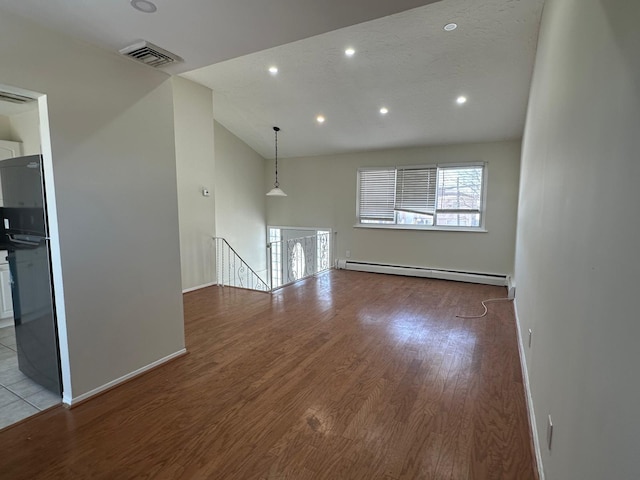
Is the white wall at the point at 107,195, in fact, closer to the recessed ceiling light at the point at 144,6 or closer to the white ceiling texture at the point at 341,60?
the white ceiling texture at the point at 341,60

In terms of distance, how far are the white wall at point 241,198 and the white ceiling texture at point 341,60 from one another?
0.39 metres

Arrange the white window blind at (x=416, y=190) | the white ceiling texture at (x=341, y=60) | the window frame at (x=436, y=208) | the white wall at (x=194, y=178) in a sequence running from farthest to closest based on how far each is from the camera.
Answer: the white window blind at (x=416, y=190)
the window frame at (x=436, y=208)
the white wall at (x=194, y=178)
the white ceiling texture at (x=341, y=60)

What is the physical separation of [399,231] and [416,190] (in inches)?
35.5

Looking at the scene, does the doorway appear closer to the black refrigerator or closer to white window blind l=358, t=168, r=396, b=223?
the black refrigerator

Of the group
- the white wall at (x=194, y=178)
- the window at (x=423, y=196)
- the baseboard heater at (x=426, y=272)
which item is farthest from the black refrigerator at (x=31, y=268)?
the window at (x=423, y=196)

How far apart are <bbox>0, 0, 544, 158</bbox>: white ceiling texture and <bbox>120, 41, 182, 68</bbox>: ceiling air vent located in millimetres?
52

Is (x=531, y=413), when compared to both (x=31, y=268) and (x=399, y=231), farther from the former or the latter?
(x=399, y=231)

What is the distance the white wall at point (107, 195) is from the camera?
2086 mm

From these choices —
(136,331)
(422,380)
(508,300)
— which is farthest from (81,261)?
(508,300)

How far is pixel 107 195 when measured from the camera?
239cm

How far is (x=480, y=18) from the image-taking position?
3.14 metres

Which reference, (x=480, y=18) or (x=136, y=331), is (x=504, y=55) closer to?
(x=480, y=18)

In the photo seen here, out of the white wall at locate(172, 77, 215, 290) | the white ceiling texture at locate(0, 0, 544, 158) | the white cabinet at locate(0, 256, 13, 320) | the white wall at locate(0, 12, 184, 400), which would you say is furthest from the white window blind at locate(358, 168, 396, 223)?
the white cabinet at locate(0, 256, 13, 320)

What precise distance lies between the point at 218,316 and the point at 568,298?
3719mm
